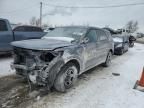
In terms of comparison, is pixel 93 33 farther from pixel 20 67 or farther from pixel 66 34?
pixel 20 67

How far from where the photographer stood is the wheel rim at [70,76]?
4566 mm

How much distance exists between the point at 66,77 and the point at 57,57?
2.42 ft

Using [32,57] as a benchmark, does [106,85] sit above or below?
below

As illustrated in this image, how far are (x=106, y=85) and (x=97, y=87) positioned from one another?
37cm

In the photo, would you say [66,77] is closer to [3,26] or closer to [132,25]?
[3,26]

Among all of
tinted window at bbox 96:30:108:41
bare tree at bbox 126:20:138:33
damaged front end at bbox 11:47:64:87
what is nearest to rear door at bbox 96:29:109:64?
tinted window at bbox 96:30:108:41

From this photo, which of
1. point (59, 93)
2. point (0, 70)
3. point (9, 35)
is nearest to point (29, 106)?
point (59, 93)

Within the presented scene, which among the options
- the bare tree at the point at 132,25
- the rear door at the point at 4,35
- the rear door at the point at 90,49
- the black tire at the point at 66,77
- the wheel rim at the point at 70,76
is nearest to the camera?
the black tire at the point at 66,77

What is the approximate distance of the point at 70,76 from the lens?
15.3ft

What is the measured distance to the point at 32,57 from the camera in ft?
13.9

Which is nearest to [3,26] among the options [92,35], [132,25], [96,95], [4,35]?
[4,35]

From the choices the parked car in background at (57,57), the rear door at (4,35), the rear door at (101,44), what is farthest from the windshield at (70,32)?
the rear door at (4,35)

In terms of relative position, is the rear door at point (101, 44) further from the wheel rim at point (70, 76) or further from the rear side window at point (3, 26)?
the rear side window at point (3, 26)

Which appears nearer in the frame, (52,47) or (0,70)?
(52,47)
